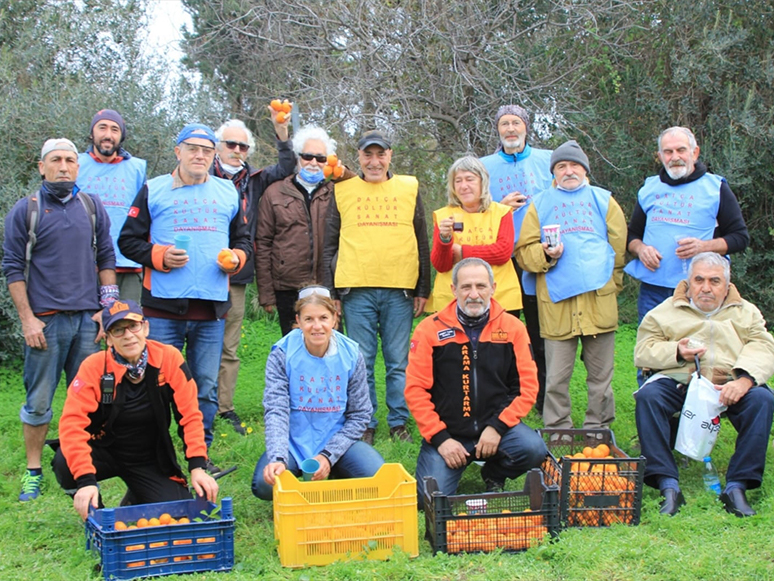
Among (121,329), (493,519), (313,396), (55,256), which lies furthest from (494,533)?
(55,256)

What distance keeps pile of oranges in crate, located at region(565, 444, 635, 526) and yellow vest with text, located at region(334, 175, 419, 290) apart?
193 centimetres

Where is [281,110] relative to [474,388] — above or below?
above

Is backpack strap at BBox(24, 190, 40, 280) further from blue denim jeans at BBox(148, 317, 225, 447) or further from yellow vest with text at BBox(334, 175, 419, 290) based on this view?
yellow vest with text at BBox(334, 175, 419, 290)

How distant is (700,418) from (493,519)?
1.48 metres

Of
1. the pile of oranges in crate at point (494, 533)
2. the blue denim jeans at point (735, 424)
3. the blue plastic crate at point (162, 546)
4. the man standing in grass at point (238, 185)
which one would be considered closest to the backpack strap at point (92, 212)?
the man standing in grass at point (238, 185)

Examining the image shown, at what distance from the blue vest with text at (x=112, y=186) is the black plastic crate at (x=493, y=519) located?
3049 millimetres

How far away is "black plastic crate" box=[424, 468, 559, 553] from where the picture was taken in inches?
158

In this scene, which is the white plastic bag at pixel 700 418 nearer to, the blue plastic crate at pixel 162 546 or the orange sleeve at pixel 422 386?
the orange sleeve at pixel 422 386

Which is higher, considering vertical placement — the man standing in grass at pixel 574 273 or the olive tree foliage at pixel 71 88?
the olive tree foliage at pixel 71 88

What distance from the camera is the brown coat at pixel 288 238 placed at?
19.7 feet

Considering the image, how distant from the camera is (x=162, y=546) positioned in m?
3.76

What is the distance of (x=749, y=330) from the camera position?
4.92m

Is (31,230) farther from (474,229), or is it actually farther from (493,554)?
(493,554)

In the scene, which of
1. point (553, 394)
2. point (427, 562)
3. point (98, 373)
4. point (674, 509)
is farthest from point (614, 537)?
point (98, 373)
